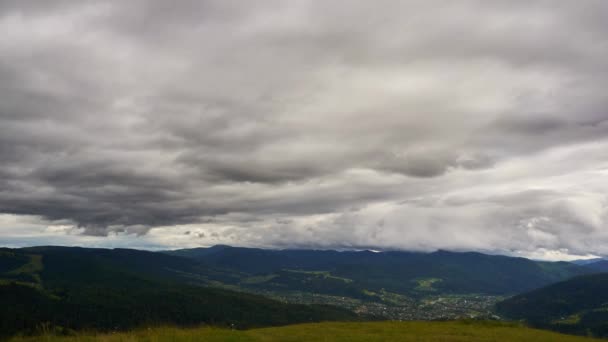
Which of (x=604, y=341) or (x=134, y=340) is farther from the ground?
(x=134, y=340)

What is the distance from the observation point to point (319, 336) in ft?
92.1

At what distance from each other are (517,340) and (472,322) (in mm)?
14481

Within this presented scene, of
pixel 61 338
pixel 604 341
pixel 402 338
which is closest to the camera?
pixel 61 338

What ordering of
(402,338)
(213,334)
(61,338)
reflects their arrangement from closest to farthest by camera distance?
(61,338), (213,334), (402,338)

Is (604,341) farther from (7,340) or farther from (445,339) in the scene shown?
(7,340)

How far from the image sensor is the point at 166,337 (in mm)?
23469

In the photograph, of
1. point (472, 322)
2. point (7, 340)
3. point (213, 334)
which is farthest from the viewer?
point (472, 322)

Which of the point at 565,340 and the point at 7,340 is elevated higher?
the point at 7,340

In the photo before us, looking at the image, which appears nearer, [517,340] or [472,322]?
[517,340]

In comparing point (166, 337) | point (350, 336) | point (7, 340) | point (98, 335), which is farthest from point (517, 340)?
point (7, 340)

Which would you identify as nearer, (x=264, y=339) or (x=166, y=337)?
(x=166, y=337)

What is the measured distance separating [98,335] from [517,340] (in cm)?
2702

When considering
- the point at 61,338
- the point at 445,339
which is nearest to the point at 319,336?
the point at 445,339

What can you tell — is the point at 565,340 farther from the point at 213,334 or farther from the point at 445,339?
the point at 213,334
